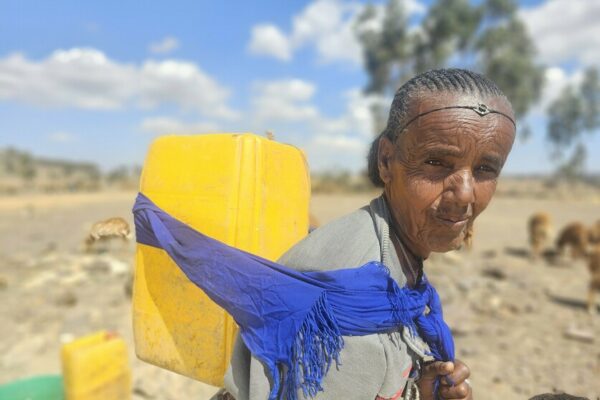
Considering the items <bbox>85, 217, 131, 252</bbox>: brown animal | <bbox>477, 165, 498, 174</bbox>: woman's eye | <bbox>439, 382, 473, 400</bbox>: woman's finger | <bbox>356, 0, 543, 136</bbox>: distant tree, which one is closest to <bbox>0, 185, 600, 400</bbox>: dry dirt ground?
<bbox>85, 217, 131, 252</bbox>: brown animal

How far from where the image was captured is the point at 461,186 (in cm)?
116

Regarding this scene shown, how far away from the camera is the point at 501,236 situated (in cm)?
1288

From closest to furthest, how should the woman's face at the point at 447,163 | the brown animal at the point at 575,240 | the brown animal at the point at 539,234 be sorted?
1. the woman's face at the point at 447,163
2. the brown animal at the point at 575,240
3. the brown animal at the point at 539,234

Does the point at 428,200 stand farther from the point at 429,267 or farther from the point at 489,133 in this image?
the point at 429,267

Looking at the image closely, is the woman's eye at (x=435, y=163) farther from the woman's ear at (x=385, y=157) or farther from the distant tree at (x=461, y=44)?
the distant tree at (x=461, y=44)

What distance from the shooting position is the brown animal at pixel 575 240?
30.5 ft

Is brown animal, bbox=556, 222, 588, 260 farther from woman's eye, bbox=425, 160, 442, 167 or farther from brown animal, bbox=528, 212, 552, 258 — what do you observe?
woman's eye, bbox=425, 160, 442, 167

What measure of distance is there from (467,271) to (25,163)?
169 feet

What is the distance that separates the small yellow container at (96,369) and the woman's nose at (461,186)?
2676 millimetres

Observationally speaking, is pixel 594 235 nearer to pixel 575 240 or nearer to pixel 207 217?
pixel 575 240

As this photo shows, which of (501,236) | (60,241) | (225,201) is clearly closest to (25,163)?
(60,241)

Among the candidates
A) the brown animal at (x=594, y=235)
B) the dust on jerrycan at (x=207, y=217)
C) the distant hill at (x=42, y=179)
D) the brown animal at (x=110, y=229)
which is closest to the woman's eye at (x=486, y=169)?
the dust on jerrycan at (x=207, y=217)

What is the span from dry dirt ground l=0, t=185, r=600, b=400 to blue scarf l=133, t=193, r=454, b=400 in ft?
9.40

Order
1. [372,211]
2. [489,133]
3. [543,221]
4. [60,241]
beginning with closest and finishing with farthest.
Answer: [489,133] → [372,211] → [543,221] → [60,241]
